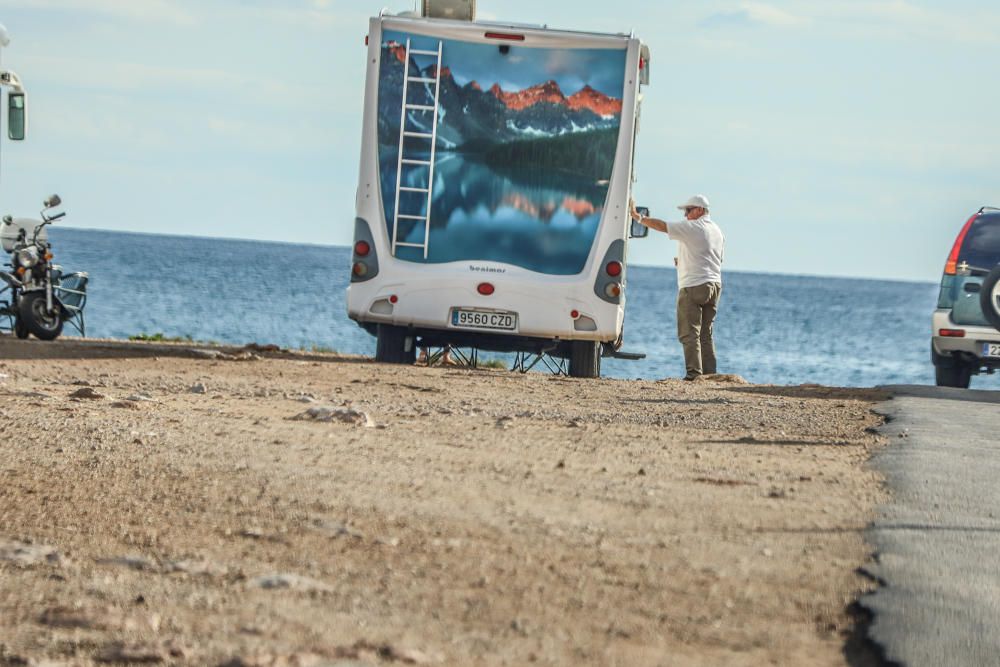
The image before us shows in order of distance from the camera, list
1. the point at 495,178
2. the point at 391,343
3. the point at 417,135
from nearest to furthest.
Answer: the point at 417,135 → the point at 495,178 → the point at 391,343

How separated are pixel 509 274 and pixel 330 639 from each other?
37.3 feet

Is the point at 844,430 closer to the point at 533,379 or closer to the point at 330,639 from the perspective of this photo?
the point at 533,379

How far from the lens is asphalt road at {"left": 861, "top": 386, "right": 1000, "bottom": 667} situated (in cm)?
540

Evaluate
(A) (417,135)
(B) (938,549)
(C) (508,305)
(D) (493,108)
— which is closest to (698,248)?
(C) (508,305)

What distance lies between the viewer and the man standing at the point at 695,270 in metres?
17.4

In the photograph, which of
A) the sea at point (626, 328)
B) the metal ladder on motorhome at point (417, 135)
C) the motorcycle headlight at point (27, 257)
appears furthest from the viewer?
the sea at point (626, 328)

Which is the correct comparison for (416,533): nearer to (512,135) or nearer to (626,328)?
(512,135)

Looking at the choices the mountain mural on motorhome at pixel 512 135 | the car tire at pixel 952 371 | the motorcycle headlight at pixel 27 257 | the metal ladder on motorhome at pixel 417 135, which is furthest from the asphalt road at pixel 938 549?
the motorcycle headlight at pixel 27 257

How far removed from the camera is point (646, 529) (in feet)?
23.3

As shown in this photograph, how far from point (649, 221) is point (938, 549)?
1035cm

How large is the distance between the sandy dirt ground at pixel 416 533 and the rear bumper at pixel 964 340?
17.1 feet

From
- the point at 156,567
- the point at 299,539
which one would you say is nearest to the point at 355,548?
the point at 299,539

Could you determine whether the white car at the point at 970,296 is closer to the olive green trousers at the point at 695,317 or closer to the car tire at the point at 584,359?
the olive green trousers at the point at 695,317

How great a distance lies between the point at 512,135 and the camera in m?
16.2
